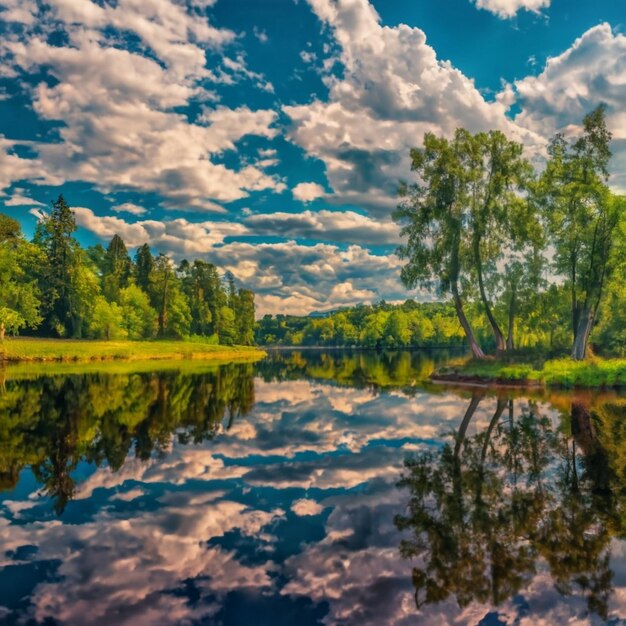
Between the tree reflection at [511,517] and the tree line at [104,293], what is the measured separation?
56.3m

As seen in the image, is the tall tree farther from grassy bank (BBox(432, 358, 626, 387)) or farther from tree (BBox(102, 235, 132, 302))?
tree (BBox(102, 235, 132, 302))

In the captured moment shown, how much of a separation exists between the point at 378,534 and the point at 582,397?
72.8 ft

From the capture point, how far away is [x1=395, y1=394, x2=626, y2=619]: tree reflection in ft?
19.7

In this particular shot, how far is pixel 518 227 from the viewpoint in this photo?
38219mm

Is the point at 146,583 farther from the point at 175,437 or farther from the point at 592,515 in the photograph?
the point at 175,437

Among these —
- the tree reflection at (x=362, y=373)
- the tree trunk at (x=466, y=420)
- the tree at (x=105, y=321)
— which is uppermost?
the tree at (x=105, y=321)

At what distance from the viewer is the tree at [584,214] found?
118ft

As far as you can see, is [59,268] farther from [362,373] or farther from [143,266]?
[362,373]

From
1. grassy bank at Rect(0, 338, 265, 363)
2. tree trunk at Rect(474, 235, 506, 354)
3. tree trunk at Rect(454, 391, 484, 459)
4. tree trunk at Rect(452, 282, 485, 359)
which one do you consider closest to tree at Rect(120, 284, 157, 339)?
grassy bank at Rect(0, 338, 265, 363)

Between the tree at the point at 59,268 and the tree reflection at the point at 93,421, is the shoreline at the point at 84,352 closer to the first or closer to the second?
the tree at the point at 59,268

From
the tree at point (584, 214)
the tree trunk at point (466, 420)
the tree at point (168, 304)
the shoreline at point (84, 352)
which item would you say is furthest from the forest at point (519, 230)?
the tree at point (168, 304)

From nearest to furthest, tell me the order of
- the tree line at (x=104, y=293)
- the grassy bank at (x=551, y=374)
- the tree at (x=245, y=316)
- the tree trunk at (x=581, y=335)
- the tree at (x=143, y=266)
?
the grassy bank at (x=551, y=374)
the tree trunk at (x=581, y=335)
the tree line at (x=104, y=293)
the tree at (x=143, y=266)
the tree at (x=245, y=316)

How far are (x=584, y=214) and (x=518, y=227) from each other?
4758 mm

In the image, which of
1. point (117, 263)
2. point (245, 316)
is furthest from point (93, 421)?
point (245, 316)
